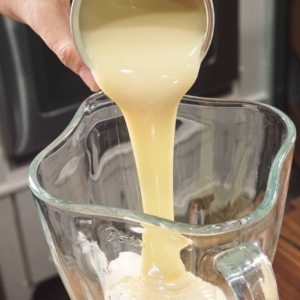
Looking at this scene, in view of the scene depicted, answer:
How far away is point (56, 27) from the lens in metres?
0.55

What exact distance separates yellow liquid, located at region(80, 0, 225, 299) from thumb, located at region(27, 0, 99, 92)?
0.04 metres

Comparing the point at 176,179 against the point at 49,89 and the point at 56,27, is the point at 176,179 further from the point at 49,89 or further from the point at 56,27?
the point at 49,89

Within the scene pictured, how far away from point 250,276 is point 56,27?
0.33 metres

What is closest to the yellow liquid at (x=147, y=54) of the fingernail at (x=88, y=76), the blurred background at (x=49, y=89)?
the fingernail at (x=88, y=76)

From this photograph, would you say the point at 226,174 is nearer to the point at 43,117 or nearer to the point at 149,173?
the point at 149,173

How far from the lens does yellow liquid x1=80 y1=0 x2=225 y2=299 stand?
46 cm

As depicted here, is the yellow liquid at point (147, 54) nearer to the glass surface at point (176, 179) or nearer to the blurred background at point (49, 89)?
the glass surface at point (176, 179)

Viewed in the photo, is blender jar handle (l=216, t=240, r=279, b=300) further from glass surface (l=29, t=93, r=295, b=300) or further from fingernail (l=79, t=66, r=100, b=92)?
fingernail (l=79, t=66, r=100, b=92)

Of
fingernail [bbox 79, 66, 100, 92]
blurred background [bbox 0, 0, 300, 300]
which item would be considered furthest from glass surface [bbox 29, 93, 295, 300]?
blurred background [bbox 0, 0, 300, 300]

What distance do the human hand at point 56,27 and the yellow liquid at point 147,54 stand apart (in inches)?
1.8

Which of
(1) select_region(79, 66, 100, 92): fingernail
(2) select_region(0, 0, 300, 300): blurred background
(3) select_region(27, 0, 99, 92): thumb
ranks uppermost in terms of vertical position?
(3) select_region(27, 0, 99, 92): thumb

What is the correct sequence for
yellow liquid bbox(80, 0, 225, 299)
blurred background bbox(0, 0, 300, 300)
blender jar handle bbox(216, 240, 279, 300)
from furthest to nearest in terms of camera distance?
blurred background bbox(0, 0, 300, 300) < yellow liquid bbox(80, 0, 225, 299) < blender jar handle bbox(216, 240, 279, 300)

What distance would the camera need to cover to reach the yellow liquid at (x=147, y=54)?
456 millimetres

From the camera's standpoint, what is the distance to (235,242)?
38 centimetres
